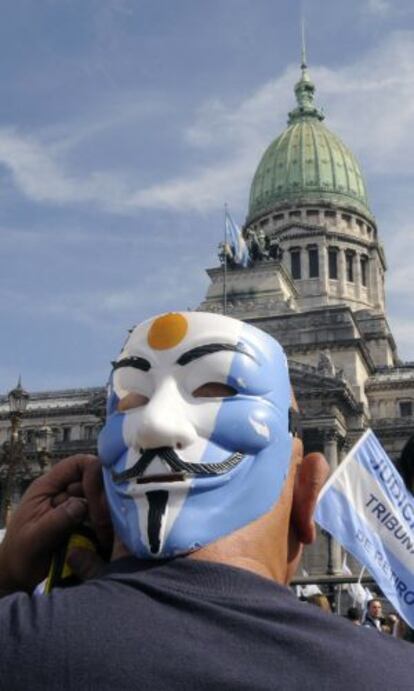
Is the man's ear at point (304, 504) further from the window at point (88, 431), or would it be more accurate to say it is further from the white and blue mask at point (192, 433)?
the window at point (88, 431)

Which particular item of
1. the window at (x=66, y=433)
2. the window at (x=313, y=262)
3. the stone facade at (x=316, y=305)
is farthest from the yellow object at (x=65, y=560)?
the window at (x=313, y=262)

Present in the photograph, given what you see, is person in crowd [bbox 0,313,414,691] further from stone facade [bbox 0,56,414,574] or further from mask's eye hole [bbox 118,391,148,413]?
stone facade [bbox 0,56,414,574]

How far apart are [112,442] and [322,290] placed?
76243 mm

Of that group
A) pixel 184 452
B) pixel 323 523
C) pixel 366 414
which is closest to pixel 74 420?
pixel 366 414

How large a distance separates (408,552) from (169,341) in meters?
4.29

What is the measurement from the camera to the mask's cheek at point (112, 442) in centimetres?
269

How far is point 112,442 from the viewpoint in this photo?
2711mm

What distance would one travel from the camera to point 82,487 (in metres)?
2.97

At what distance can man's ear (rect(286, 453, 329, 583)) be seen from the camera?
9.45ft

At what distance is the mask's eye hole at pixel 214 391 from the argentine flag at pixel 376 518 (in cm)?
373

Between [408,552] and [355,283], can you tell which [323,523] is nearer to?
[408,552]

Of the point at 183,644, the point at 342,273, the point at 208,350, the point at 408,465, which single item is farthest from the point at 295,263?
the point at 183,644

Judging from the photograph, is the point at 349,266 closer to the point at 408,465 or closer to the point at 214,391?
the point at 408,465

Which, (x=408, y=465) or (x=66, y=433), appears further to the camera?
(x=66, y=433)
